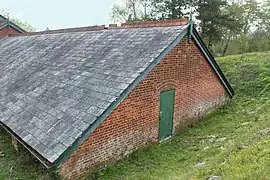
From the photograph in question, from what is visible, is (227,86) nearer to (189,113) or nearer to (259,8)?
(189,113)

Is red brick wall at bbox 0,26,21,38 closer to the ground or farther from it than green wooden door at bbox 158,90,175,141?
farther from it

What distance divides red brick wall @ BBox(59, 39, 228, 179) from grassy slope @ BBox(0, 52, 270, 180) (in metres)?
0.41

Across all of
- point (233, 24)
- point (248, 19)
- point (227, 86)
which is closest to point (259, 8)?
point (248, 19)

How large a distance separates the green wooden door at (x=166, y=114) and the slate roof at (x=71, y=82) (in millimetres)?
1730

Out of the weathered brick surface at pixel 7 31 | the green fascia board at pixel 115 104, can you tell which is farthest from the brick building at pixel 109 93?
the weathered brick surface at pixel 7 31

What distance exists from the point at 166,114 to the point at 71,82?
3471 mm

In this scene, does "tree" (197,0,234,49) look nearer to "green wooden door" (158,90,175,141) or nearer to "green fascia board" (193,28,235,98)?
"green fascia board" (193,28,235,98)

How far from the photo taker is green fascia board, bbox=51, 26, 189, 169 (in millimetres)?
6676

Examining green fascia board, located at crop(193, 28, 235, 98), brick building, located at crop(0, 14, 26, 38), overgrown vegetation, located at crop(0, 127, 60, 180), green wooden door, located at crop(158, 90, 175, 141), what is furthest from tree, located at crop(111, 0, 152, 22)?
overgrown vegetation, located at crop(0, 127, 60, 180)

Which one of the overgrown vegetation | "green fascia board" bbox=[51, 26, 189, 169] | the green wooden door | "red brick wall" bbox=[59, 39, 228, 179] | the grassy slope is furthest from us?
the green wooden door

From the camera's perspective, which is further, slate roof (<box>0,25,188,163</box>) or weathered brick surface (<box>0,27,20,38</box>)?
weathered brick surface (<box>0,27,20,38</box>)

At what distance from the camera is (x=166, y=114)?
987 centimetres

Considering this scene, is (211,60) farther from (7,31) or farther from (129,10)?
(129,10)

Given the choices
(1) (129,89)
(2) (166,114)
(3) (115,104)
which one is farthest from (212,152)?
(3) (115,104)
